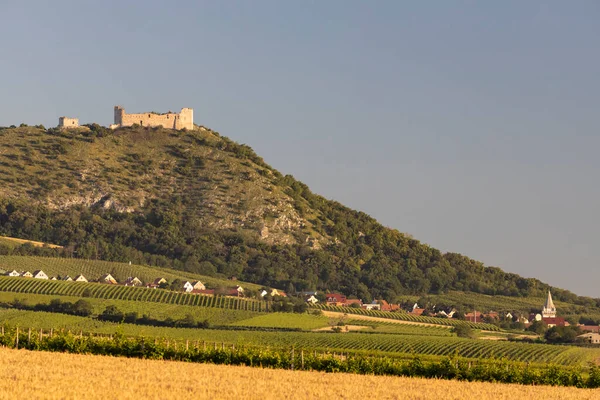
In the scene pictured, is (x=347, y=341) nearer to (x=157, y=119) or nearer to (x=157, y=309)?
(x=157, y=309)

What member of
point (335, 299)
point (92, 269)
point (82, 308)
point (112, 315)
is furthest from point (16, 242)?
point (112, 315)

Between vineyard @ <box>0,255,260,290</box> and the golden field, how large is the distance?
86.5 m

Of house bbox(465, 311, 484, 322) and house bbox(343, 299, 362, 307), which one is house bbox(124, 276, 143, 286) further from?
house bbox(465, 311, 484, 322)

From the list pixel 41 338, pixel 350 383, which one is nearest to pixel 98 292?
pixel 41 338

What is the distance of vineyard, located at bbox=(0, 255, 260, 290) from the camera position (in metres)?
127

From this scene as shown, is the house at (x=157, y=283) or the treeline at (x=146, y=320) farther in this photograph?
the house at (x=157, y=283)

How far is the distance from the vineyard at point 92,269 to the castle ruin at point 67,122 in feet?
141

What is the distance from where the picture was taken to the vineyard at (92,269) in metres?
127

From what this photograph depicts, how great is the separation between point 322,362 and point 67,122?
5577 inches

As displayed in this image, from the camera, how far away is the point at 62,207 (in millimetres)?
161500

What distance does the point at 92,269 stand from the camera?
133 metres

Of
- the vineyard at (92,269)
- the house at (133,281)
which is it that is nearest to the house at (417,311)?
the vineyard at (92,269)

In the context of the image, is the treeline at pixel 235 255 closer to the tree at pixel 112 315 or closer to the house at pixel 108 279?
the house at pixel 108 279

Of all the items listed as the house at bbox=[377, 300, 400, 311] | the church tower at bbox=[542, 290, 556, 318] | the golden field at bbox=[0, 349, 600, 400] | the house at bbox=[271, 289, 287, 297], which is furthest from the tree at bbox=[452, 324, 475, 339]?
the golden field at bbox=[0, 349, 600, 400]
